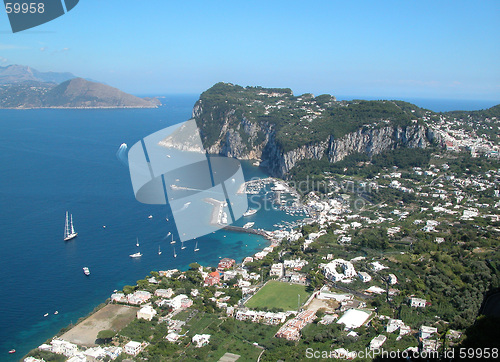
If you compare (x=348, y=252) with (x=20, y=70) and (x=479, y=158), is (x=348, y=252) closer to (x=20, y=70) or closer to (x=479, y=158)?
(x=479, y=158)

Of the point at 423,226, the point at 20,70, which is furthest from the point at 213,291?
the point at 20,70

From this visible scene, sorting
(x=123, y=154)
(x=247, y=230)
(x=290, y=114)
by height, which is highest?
(x=290, y=114)

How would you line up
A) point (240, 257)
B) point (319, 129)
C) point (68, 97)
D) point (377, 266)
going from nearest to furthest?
point (377, 266) < point (240, 257) < point (319, 129) < point (68, 97)

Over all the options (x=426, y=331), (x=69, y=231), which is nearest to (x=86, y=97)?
(x=69, y=231)

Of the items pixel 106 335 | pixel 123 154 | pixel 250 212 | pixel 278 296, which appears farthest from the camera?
pixel 123 154

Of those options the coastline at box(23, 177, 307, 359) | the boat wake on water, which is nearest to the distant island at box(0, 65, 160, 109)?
the boat wake on water

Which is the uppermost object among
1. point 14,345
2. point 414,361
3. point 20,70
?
point 20,70

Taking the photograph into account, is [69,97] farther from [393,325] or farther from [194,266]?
[393,325]
